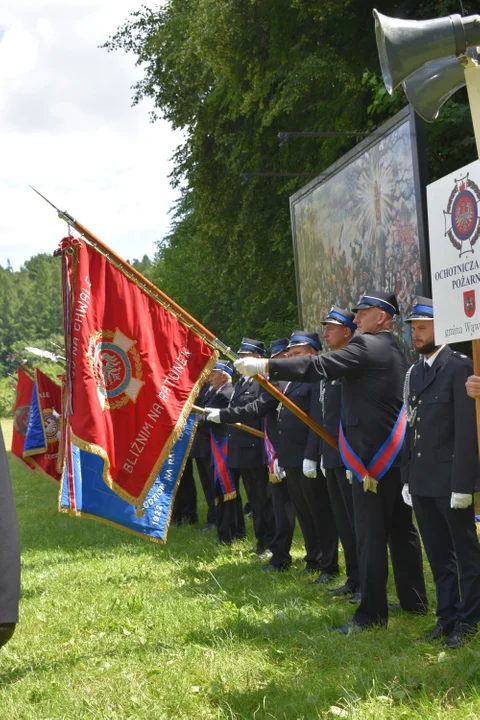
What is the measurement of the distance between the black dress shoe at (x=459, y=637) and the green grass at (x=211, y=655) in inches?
4.1

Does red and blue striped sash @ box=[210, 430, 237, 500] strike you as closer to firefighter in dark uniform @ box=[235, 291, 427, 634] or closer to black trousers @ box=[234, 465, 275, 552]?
black trousers @ box=[234, 465, 275, 552]

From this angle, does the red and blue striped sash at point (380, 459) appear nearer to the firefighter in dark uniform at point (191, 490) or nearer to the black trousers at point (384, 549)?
the black trousers at point (384, 549)

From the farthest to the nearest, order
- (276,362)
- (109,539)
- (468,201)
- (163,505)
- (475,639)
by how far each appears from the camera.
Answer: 1. (109,539)
2. (163,505)
3. (276,362)
4. (475,639)
5. (468,201)

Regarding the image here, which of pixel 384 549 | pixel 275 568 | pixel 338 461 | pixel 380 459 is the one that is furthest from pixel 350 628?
pixel 275 568

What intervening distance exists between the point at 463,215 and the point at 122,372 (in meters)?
3.12

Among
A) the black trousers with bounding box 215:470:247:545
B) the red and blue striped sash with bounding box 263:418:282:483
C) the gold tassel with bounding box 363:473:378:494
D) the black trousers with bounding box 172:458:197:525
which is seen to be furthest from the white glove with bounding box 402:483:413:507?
the black trousers with bounding box 172:458:197:525

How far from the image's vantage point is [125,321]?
22.7 feet

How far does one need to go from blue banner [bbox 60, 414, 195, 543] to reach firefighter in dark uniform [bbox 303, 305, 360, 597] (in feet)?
4.27

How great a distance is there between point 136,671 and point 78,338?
2433mm

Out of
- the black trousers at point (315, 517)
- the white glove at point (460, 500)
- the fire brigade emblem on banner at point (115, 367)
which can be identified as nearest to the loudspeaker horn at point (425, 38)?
the white glove at point (460, 500)

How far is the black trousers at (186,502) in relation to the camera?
13172 millimetres

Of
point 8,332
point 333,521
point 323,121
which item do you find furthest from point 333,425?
point 8,332

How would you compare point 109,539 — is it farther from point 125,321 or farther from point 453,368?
point 453,368

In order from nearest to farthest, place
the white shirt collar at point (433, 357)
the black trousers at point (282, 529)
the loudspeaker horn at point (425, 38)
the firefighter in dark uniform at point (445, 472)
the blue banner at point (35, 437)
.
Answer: the loudspeaker horn at point (425, 38), the firefighter in dark uniform at point (445, 472), the white shirt collar at point (433, 357), the black trousers at point (282, 529), the blue banner at point (35, 437)
